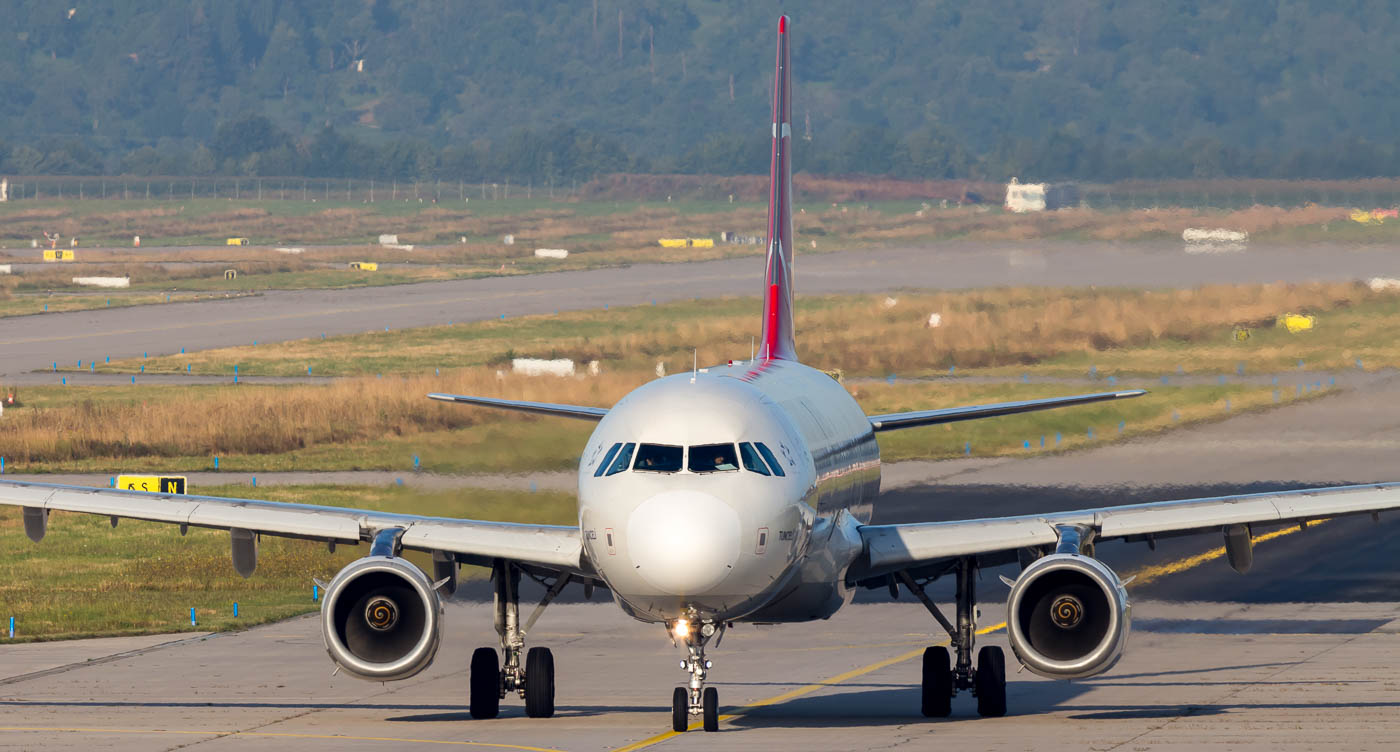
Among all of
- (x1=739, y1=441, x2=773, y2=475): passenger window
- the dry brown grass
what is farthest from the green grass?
(x1=739, y1=441, x2=773, y2=475): passenger window

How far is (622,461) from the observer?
24859 millimetres

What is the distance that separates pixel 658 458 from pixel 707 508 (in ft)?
3.34

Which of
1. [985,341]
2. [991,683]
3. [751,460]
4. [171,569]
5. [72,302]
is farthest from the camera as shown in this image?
[72,302]

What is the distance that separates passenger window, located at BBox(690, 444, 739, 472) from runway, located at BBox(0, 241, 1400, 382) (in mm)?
68424

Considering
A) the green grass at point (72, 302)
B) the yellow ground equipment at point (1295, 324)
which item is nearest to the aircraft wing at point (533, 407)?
the yellow ground equipment at point (1295, 324)

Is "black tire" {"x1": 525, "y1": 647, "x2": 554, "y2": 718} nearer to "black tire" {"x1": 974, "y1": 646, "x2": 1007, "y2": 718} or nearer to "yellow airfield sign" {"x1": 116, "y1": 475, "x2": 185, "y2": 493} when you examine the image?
"black tire" {"x1": 974, "y1": 646, "x2": 1007, "y2": 718}

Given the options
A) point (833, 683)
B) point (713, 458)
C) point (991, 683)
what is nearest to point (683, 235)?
point (833, 683)

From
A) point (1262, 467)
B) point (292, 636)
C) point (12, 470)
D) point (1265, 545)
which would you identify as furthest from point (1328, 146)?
point (292, 636)

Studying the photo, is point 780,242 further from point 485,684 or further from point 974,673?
point 485,684

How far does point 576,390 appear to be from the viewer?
67312 millimetres

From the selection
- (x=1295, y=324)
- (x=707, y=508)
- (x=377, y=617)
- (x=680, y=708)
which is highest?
(x=1295, y=324)

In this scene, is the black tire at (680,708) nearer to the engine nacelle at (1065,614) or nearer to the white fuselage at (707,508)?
the white fuselage at (707,508)

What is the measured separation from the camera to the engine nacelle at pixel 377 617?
87.3ft

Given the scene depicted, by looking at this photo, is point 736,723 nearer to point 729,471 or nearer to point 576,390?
point 729,471
